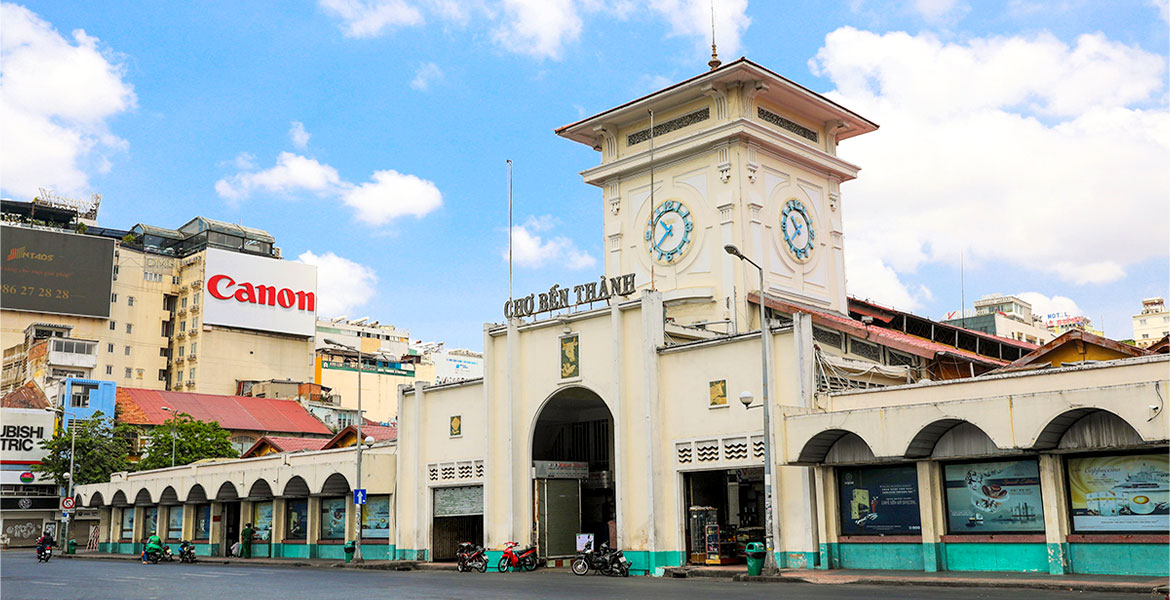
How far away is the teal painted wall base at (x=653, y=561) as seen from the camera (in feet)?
105

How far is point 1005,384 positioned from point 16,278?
322ft

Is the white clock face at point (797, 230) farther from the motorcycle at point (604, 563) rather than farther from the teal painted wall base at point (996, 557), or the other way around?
the teal painted wall base at point (996, 557)

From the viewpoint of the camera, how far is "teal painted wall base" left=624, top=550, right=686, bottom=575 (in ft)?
105

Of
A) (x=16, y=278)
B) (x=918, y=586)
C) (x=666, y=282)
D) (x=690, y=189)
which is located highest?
(x=16, y=278)

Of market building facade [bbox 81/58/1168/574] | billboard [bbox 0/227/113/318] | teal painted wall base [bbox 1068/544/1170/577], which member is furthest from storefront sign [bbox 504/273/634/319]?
billboard [bbox 0/227/113/318]

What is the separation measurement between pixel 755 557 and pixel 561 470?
11.9 meters

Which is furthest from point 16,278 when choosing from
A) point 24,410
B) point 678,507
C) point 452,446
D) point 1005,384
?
point 1005,384

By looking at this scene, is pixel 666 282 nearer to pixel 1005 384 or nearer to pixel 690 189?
pixel 690 189

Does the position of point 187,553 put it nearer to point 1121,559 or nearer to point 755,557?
point 755,557

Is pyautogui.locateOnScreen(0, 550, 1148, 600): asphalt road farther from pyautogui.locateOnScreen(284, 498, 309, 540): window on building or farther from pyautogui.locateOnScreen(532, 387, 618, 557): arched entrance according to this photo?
pyautogui.locateOnScreen(284, 498, 309, 540): window on building

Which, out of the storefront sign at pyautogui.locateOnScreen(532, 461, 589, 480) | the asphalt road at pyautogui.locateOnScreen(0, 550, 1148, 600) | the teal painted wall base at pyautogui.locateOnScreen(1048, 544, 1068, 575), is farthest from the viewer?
the storefront sign at pyautogui.locateOnScreen(532, 461, 589, 480)

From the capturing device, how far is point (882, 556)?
27984mm

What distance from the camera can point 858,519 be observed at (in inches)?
1133

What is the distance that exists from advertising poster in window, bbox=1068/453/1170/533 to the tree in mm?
63045
